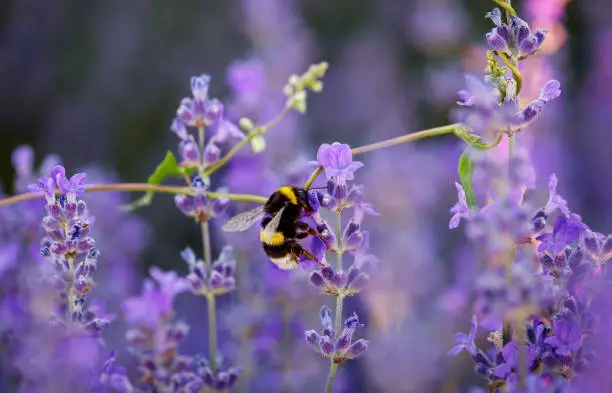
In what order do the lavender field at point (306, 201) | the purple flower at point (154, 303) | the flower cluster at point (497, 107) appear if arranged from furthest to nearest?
the purple flower at point (154, 303) < the lavender field at point (306, 201) < the flower cluster at point (497, 107)

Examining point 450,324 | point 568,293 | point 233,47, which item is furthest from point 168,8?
point 568,293

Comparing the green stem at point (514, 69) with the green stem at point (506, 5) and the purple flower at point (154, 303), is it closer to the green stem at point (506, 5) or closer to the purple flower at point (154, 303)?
the green stem at point (506, 5)

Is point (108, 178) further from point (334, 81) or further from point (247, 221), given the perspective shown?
point (334, 81)

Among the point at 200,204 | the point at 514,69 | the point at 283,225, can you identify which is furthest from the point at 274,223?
the point at 514,69

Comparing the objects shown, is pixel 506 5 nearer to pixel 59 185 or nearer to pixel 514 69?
pixel 514 69

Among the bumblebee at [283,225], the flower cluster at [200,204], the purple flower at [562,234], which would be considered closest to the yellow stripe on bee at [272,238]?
the bumblebee at [283,225]

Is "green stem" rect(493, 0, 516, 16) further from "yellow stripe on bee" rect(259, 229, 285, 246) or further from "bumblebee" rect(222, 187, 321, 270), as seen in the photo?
"yellow stripe on bee" rect(259, 229, 285, 246)
